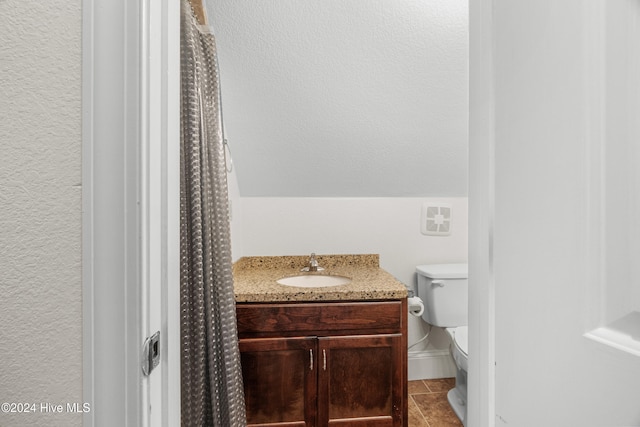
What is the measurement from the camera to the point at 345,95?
1830 mm

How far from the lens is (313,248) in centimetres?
219

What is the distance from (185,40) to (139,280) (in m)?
0.87

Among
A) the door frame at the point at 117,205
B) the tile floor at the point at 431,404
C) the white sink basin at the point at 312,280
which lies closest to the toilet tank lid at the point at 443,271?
the white sink basin at the point at 312,280

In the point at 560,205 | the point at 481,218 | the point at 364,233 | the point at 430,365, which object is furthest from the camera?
the point at 430,365

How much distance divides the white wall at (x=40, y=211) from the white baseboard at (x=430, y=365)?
7.26 feet

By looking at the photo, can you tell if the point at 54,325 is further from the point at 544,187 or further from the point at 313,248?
the point at 313,248

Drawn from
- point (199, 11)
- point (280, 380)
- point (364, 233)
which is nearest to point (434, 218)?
point (364, 233)

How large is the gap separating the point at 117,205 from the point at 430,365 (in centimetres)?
236

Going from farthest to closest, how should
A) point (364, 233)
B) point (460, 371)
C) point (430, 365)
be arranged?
point (430, 365) → point (364, 233) → point (460, 371)

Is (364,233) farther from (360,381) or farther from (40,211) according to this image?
(40,211)

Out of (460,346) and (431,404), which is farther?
(431,404)

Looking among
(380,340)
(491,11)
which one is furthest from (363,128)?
(491,11)

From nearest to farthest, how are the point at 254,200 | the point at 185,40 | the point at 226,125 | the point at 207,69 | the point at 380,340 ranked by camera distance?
the point at 185,40 → the point at 207,69 → the point at 380,340 → the point at 226,125 → the point at 254,200

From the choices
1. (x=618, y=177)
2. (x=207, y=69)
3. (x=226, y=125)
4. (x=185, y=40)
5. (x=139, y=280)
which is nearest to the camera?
(x=618, y=177)
